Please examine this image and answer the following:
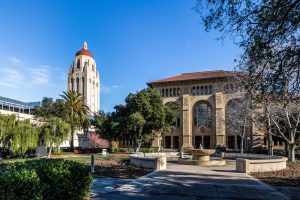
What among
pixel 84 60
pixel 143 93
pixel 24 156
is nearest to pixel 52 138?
pixel 24 156

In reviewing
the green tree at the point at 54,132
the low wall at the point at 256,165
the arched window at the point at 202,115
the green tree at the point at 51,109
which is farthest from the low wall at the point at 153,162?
the arched window at the point at 202,115

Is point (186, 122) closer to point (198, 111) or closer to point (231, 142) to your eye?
point (198, 111)

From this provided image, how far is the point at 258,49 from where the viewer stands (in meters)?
10.5

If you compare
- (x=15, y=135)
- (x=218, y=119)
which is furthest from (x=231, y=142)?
(x=15, y=135)

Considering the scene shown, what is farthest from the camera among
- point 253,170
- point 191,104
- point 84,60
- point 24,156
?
point 84,60

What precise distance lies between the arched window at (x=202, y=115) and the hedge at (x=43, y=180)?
55.2 m

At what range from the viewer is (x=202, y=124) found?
63.7 metres

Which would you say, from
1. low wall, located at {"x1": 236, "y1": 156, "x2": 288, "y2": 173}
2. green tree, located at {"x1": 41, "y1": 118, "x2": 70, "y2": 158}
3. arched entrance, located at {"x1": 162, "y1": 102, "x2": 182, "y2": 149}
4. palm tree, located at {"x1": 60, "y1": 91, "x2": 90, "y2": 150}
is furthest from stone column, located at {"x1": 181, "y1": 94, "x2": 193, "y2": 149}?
low wall, located at {"x1": 236, "y1": 156, "x2": 288, "y2": 173}

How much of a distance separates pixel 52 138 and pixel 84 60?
7473 centimetres

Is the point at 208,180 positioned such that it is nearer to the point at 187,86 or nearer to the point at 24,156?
the point at 24,156

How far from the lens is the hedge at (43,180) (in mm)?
6285

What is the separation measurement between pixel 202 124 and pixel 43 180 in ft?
189

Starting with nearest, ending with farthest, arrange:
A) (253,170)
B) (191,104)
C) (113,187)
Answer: (113,187) → (253,170) → (191,104)

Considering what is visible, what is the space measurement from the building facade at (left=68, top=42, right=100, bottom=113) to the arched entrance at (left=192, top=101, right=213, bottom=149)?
54.6 m
